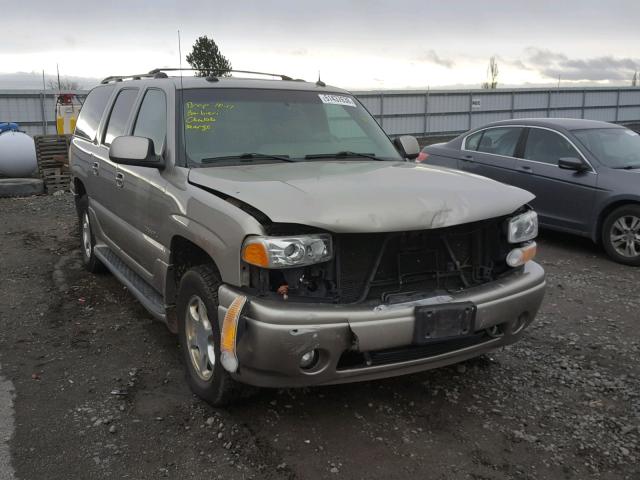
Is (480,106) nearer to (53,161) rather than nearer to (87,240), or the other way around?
(53,161)

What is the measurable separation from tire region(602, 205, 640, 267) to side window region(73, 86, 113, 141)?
5664 mm

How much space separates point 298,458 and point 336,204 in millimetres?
1299

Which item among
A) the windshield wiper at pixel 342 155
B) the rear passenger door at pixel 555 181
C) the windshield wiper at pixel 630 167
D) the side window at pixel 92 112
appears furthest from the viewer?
the rear passenger door at pixel 555 181

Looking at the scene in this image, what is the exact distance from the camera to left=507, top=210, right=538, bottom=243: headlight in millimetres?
3463

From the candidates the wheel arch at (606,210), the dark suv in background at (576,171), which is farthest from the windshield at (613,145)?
the wheel arch at (606,210)

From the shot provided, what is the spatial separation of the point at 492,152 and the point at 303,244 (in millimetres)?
6311

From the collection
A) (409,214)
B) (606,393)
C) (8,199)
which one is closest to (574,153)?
(606,393)

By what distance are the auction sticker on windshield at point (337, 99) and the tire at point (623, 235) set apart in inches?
151

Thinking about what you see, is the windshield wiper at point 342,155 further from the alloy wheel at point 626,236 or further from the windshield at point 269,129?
the alloy wheel at point 626,236

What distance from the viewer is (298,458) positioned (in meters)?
3.03

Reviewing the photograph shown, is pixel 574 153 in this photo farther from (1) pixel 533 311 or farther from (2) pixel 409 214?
(2) pixel 409 214

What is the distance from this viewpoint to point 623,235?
6895mm

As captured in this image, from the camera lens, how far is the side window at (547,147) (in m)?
7.57

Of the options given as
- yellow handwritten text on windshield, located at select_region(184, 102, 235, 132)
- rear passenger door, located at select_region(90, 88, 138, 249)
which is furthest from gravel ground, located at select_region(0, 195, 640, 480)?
yellow handwritten text on windshield, located at select_region(184, 102, 235, 132)
